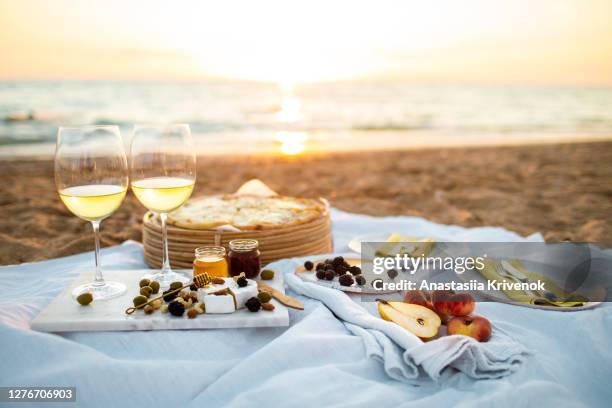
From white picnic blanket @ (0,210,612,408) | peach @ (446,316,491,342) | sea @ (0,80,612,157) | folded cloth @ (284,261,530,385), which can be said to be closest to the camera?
white picnic blanket @ (0,210,612,408)

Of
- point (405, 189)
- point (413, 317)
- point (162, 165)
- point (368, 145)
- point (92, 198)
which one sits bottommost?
point (405, 189)

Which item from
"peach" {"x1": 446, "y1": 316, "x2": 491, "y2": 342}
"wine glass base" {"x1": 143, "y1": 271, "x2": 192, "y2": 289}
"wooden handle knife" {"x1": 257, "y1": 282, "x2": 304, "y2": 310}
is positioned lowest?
"peach" {"x1": 446, "y1": 316, "x2": 491, "y2": 342}

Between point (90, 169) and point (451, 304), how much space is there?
160cm

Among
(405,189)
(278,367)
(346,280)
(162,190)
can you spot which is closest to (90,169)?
(162,190)

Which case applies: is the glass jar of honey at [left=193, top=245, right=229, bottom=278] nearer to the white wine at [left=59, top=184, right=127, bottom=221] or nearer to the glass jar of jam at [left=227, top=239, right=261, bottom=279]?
the glass jar of jam at [left=227, top=239, right=261, bottom=279]

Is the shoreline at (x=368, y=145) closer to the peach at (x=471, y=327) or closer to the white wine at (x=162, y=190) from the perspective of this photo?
the white wine at (x=162, y=190)

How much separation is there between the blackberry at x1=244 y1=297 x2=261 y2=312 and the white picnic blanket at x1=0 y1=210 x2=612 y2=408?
0.33ft

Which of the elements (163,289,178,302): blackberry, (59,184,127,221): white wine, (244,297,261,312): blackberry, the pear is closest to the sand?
(59,184,127,221): white wine

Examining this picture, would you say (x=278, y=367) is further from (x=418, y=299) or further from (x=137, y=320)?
(x=418, y=299)

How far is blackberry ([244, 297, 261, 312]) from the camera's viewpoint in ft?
6.89

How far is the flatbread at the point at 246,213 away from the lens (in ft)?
10.2

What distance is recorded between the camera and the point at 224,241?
2.97 meters

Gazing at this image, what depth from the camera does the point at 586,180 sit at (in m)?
8.90

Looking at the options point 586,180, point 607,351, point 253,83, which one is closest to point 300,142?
point 586,180
